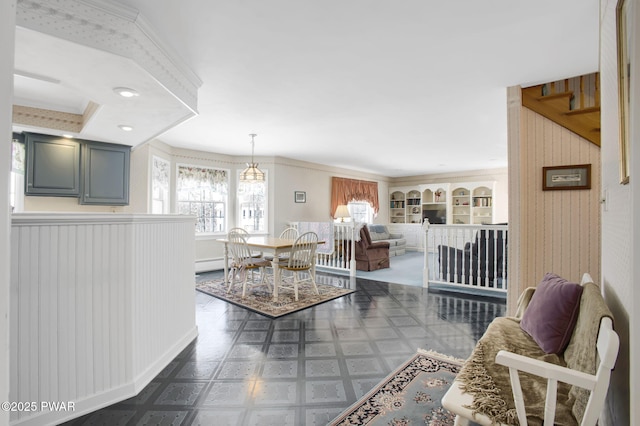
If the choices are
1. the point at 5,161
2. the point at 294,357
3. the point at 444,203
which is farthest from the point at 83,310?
the point at 444,203

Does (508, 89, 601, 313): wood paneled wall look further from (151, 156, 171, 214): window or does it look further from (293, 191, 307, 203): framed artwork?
(151, 156, 171, 214): window

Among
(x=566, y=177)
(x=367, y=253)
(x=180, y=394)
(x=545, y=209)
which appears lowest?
(x=180, y=394)

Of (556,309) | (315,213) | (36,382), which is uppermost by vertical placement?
(315,213)

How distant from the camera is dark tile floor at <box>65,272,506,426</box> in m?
1.82

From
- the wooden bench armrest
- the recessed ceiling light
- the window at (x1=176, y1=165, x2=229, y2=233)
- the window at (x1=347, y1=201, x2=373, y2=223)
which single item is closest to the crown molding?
the recessed ceiling light

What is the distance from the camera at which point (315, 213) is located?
7.68 metres

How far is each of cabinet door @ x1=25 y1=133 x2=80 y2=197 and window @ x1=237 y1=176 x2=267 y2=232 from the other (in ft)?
10.1

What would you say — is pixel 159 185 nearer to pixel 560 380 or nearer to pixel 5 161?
pixel 5 161

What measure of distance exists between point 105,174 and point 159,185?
1.25 m

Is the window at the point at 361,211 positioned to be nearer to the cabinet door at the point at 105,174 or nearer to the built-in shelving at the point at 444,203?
the built-in shelving at the point at 444,203

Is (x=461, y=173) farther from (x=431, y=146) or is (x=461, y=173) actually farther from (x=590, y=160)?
(x=590, y=160)

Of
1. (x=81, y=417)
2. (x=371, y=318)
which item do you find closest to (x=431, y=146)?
(x=371, y=318)

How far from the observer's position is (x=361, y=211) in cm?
942

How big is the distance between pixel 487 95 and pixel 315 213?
4922 millimetres
